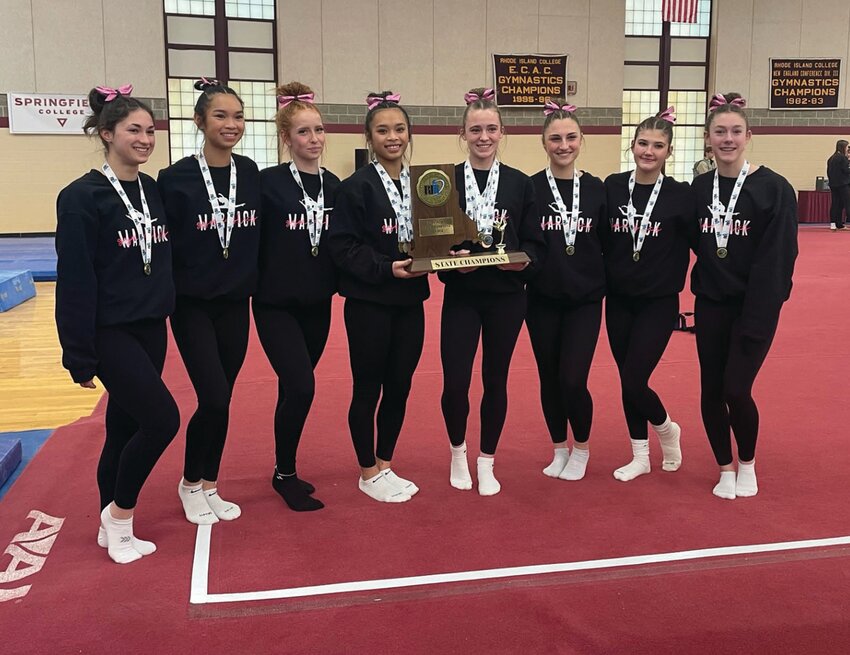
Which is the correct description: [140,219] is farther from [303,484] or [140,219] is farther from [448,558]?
[448,558]

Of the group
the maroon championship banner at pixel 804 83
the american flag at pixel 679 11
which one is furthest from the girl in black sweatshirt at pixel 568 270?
the maroon championship banner at pixel 804 83

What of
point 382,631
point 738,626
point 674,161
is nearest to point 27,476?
point 382,631

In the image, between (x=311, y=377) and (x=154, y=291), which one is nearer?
(x=154, y=291)

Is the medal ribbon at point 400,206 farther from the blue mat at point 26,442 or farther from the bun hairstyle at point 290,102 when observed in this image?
the blue mat at point 26,442

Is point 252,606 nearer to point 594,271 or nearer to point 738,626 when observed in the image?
point 738,626

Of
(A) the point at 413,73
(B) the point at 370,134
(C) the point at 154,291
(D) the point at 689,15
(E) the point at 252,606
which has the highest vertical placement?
(D) the point at 689,15

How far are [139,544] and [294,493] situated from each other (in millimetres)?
673

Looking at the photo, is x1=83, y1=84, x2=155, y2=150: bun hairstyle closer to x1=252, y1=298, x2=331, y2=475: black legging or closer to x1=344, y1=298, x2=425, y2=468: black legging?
x1=252, y1=298, x2=331, y2=475: black legging

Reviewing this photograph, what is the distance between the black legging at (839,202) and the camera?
1584 centimetres

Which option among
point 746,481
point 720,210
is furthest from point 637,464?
point 720,210

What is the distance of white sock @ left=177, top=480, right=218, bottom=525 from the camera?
3.16 meters

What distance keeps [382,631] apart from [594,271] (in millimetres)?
1791

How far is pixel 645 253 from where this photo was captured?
3.39 metres

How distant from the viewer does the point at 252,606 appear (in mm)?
2477
